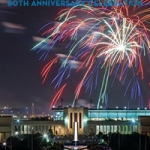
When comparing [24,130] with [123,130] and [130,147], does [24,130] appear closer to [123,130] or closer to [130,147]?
[123,130]

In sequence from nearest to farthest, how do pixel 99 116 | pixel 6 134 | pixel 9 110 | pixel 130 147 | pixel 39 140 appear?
pixel 130 147, pixel 39 140, pixel 6 134, pixel 99 116, pixel 9 110

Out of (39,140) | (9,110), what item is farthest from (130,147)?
(9,110)

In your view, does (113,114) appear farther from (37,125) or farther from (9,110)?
(9,110)

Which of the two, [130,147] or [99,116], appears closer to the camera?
[130,147]

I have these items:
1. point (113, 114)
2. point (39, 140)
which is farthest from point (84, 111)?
point (39, 140)

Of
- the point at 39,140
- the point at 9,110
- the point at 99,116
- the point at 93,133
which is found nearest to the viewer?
the point at 39,140

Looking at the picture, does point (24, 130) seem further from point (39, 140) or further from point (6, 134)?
point (39, 140)

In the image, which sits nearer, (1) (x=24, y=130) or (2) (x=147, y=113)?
(1) (x=24, y=130)

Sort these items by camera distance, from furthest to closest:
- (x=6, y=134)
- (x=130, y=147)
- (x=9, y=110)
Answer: (x=9, y=110) < (x=6, y=134) < (x=130, y=147)

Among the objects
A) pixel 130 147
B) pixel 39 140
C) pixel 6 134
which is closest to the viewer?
pixel 130 147
